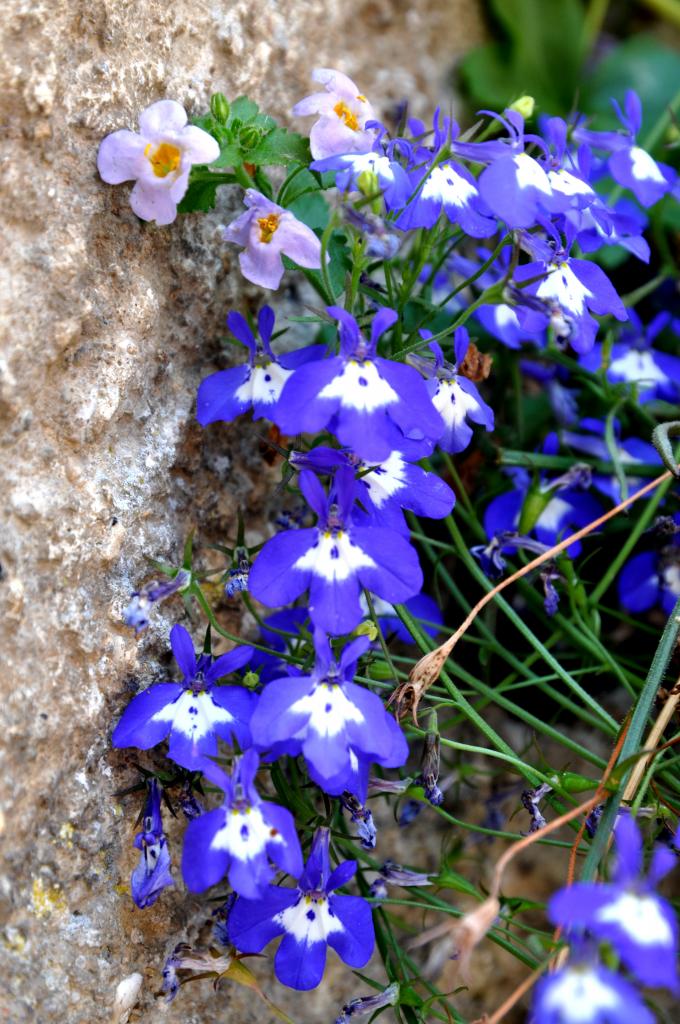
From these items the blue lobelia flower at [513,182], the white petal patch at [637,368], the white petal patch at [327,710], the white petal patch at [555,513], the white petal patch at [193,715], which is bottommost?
the white petal patch at [193,715]

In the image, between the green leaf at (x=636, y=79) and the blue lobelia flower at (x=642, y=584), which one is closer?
the blue lobelia flower at (x=642, y=584)

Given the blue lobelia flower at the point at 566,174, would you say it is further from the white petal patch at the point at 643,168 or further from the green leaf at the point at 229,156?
the green leaf at the point at 229,156

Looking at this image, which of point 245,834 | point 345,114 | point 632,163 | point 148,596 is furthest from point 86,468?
point 632,163

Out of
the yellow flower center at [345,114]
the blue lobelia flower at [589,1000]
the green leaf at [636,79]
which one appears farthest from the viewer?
the green leaf at [636,79]

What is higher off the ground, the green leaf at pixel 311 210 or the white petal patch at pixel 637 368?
the green leaf at pixel 311 210

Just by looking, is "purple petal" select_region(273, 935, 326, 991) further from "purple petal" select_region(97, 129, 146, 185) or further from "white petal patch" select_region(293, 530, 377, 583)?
"purple petal" select_region(97, 129, 146, 185)

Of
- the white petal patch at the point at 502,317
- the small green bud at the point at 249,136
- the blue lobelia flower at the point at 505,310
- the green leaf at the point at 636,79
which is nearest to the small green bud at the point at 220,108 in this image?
the small green bud at the point at 249,136

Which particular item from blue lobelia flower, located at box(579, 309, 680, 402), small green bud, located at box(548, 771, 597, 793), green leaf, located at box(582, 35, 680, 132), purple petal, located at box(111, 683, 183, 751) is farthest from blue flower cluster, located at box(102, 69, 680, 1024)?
green leaf, located at box(582, 35, 680, 132)

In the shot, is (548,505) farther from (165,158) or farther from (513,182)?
(165,158)
